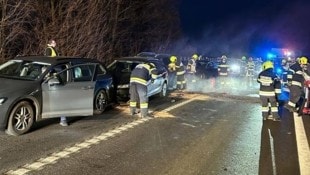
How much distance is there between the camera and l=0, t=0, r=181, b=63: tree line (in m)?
14.9

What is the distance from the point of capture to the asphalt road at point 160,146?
6.04m

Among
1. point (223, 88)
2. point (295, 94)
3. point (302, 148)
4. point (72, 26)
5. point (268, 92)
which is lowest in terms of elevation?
point (302, 148)

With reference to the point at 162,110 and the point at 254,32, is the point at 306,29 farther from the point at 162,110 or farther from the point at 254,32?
the point at 162,110

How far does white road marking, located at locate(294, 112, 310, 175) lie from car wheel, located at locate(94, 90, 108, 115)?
4529mm

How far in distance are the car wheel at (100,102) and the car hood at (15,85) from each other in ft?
7.51

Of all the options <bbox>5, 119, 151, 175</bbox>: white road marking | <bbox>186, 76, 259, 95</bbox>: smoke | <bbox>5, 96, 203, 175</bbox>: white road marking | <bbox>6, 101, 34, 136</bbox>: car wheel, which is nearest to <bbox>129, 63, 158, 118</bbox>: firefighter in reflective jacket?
<bbox>5, 96, 203, 175</bbox>: white road marking

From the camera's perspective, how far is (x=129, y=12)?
85.3 ft

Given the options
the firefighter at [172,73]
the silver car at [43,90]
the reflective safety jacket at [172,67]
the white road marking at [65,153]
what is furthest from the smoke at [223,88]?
the white road marking at [65,153]

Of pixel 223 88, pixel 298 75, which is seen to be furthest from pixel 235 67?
pixel 298 75

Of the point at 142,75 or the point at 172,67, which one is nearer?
the point at 142,75

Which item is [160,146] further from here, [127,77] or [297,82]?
[297,82]

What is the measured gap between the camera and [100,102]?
411 inches

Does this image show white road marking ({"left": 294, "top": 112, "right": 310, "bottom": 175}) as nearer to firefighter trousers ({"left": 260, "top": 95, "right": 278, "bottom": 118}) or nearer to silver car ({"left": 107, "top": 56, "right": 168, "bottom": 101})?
firefighter trousers ({"left": 260, "top": 95, "right": 278, "bottom": 118})

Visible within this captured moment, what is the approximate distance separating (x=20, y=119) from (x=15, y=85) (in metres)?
0.63
